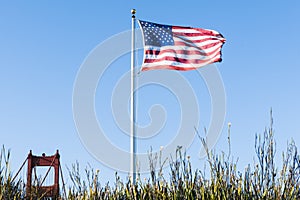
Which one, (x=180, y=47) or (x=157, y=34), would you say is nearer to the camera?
(x=180, y=47)

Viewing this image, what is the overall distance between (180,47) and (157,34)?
68 centimetres

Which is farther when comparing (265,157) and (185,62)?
(185,62)

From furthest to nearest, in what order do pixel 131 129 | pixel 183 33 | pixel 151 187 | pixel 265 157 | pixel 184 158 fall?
pixel 183 33, pixel 131 129, pixel 151 187, pixel 184 158, pixel 265 157

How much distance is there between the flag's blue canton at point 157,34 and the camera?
12891 millimetres

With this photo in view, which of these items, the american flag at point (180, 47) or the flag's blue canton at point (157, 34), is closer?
the american flag at point (180, 47)

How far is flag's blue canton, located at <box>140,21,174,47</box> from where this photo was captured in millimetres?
12891

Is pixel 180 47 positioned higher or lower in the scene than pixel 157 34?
lower

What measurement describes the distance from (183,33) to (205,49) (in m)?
0.65

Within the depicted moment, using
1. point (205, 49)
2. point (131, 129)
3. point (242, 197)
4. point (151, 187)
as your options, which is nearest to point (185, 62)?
point (205, 49)

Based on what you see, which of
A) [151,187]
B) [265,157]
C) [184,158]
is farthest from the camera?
[151,187]

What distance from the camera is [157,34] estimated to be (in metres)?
13.1

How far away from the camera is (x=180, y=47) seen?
12766 mm

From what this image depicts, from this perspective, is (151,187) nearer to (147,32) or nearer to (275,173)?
(275,173)

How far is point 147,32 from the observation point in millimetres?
13180
